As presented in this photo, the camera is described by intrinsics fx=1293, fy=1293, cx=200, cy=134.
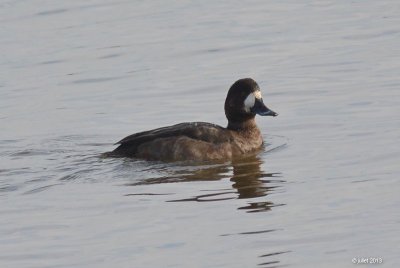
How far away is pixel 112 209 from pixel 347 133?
3495 millimetres

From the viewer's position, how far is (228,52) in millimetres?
18625

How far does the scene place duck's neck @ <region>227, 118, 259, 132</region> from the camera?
14078 millimetres

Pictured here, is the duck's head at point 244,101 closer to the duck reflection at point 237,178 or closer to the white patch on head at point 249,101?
the white patch on head at point 249,101

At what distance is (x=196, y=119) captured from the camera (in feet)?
49.4

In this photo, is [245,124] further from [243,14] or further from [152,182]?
[243,14]

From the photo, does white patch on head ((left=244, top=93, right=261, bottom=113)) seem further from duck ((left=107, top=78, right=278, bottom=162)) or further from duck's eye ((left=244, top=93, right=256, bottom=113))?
duck ((left=107, top=78, right=278, bottom=162))

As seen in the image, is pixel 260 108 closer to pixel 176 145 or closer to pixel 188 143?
pixel 188 143

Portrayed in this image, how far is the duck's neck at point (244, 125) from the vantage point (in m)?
14.1

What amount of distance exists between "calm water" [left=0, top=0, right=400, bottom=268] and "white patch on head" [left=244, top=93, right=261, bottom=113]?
40 cm

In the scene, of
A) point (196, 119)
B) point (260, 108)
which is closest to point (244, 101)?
point (260, 108)

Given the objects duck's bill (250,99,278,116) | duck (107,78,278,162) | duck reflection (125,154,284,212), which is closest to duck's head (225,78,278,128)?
duck's bill (250,99,278,116)

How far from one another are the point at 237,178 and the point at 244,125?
1756 mm

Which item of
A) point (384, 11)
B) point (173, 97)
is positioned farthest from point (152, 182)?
point (384, 11)

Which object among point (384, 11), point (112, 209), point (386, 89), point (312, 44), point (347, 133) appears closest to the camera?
point (112, 209)
